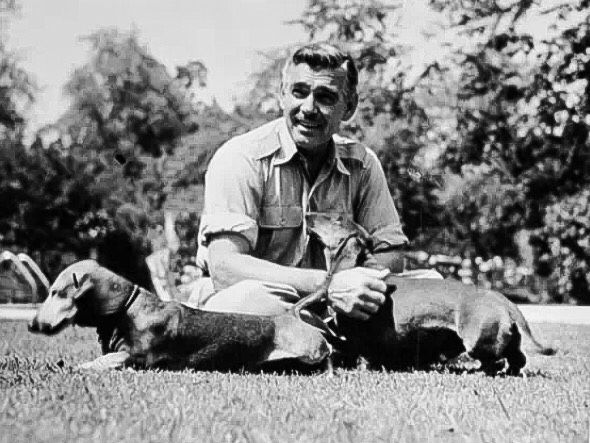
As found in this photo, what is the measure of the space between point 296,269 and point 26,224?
4.70 m

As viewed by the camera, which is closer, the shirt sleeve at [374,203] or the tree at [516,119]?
the shirt sleeve at [374,203]

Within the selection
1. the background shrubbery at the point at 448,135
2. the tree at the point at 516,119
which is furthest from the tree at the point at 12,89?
the tree at the point at 516,119

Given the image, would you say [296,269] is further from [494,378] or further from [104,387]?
[104,387]

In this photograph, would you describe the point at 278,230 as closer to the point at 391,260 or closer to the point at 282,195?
the point at 282,195

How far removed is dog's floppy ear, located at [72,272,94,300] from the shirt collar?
43.8 inches

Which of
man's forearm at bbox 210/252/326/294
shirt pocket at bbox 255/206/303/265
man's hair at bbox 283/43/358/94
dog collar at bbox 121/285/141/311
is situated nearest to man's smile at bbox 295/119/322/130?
man's hair at bbox 283/43/358/94

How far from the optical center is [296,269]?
4.23 metres

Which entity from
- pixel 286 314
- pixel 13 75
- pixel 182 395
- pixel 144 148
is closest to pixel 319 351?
pixel 286 314

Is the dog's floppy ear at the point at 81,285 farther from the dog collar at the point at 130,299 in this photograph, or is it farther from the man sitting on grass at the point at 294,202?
the man sitting on grass at the point at 294,202

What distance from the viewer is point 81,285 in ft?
12.1

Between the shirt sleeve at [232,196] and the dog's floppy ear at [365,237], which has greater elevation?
the shirt sleeve at [232,196]

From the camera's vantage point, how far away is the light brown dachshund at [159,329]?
371 centimetres

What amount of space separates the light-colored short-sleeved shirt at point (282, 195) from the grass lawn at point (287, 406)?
769 mm

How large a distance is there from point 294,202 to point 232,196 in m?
0.33
